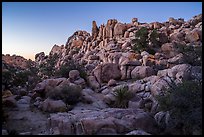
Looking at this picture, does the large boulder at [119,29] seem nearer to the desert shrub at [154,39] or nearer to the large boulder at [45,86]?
the desert shrub at [154,39]

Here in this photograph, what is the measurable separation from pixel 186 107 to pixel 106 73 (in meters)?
12.6

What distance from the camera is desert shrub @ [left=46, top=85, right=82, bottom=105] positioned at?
44.8 ft

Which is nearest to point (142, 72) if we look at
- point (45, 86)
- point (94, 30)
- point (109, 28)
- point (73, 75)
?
point (73, 75)

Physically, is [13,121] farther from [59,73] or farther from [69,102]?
[59,73]

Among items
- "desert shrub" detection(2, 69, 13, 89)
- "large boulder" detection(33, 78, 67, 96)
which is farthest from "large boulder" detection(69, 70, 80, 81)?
"desert shrub" detection(2, 69, 13, 89)

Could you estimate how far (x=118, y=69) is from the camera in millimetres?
21609

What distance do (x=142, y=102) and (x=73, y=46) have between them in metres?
37.6

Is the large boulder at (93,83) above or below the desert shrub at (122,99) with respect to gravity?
above

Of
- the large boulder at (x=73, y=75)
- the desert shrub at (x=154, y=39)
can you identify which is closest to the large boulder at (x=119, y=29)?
the desert shrub at (x=154, y=39)

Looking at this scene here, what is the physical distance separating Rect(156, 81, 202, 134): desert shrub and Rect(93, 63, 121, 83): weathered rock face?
11221 mm

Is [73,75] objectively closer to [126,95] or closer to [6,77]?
[6,77]

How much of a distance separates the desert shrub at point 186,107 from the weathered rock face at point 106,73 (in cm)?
1122

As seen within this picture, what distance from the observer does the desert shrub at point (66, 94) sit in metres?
13.6

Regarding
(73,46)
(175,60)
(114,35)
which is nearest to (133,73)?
(175,60)
